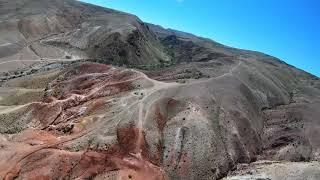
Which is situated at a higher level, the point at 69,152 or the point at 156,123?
the point at 156,123

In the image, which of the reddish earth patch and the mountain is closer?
the reddish earth patch

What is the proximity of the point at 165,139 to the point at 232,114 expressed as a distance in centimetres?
1300

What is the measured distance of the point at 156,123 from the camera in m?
65.1

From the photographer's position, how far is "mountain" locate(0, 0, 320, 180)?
57250mm

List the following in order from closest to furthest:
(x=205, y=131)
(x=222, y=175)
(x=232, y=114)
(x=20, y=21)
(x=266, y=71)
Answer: (x=222, y=175) < (x=205, y=131) < (x=232, y=114) < (x=266, y=71) < (x=20, y=21)

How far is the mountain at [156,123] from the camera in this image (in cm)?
5725

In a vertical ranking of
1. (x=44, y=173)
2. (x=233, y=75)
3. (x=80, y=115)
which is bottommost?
(x=44, y=173)

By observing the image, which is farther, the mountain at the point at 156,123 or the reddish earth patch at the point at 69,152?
the mountain at the point at 156,123

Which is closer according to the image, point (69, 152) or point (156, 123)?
point (69, 152)

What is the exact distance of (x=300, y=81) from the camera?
127m

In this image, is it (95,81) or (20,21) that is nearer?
(95,81)

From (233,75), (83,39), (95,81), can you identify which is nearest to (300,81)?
(233,75)

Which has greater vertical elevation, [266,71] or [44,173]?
[266,71]

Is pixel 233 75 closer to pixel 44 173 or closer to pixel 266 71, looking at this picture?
pixel 266 71
